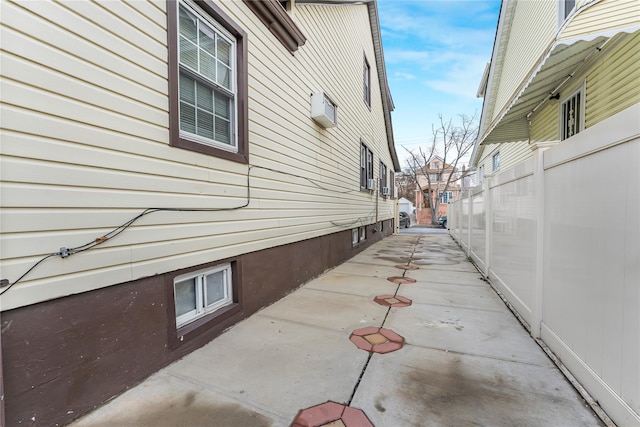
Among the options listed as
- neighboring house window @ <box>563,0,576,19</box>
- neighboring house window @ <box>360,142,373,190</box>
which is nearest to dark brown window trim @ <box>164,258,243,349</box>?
neighboring house window @ <box>360,142,373,190</box>

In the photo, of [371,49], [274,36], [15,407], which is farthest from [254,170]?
[371,49]

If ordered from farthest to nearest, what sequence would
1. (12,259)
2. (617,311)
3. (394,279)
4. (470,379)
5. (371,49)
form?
1. (371,49)
2. (394,279)
3. (470,379)
4. (617,311)
5. (12,259)

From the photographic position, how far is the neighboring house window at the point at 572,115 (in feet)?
18.2

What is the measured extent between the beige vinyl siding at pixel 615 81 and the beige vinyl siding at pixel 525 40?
3.31ft

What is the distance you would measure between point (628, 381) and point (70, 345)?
3.14 metres

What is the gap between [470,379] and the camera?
7.25 feet

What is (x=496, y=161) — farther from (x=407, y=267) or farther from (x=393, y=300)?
(x=393, y=300)

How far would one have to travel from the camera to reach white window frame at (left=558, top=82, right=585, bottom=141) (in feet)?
18.0

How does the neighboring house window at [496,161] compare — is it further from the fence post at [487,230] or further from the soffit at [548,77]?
A: the fence post at [487,230]

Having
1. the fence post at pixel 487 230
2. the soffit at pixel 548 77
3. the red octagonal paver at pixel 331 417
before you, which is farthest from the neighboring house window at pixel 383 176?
the red octagonal paver at pixel 331 417

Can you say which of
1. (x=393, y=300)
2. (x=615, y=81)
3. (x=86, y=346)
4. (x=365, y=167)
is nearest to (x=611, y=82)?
(x=615, y=81)

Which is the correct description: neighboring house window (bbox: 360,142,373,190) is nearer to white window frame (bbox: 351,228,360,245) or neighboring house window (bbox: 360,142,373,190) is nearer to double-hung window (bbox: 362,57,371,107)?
white window frame (bbox: 351,228,360,245)

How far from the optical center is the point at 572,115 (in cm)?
589

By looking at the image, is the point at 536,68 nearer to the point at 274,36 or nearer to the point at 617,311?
the point at 274,36
